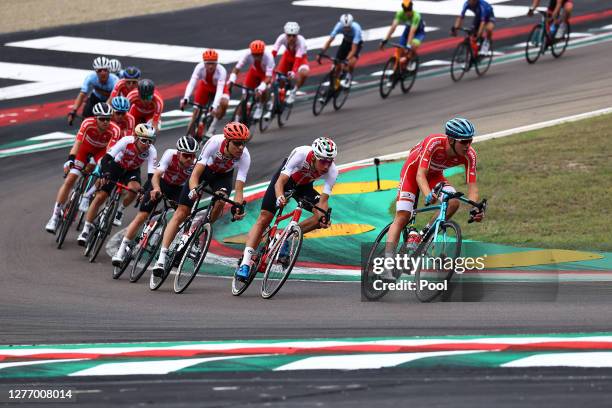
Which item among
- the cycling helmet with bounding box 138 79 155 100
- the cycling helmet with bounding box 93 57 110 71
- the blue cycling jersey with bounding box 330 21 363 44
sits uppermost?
the blue cycling jersey with bounding box 330 21 363 44

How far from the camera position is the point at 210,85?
69.9ft

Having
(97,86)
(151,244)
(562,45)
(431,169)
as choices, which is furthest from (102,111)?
(562,45)

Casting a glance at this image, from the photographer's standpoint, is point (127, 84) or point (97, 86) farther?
point (97, 86)

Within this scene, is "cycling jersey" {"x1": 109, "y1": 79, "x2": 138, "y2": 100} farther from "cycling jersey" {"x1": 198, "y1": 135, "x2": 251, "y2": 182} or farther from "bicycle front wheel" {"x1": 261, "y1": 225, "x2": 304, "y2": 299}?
"bicycle front wheel" {"x1": 261, "y1": 225, "x2": 304, "y2": 299}

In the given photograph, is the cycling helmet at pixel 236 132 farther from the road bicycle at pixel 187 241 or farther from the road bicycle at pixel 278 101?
the road bicycle at pixel 278 101

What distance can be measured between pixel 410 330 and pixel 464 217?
20.1 feet

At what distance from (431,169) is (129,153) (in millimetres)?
4782

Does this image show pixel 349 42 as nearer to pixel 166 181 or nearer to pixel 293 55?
pixel 293 55

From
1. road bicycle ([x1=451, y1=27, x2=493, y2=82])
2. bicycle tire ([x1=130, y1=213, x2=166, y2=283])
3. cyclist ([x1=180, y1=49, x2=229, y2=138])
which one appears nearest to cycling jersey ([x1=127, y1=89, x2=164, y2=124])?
cyclist ([x1=180, y1=49, x2=229, y2=138])

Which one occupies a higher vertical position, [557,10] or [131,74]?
[557,10]

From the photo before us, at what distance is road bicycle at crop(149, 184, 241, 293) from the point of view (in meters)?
14.2

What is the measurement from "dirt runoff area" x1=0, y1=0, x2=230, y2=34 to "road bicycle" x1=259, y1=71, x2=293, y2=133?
1018 centimetres

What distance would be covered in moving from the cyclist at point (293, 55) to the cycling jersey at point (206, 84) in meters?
2.35

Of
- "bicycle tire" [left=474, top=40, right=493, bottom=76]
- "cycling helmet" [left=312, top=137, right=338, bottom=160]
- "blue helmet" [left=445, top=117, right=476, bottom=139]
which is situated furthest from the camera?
"bicycle tire" [left=474, top=40, right=493, bottom=76]
